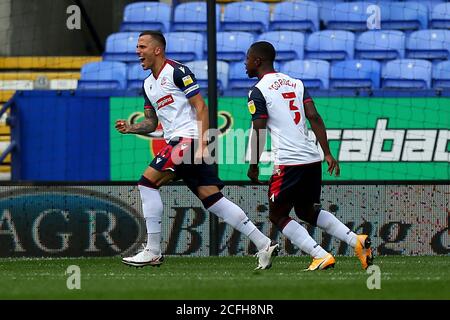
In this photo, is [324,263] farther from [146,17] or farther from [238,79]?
[146,17]

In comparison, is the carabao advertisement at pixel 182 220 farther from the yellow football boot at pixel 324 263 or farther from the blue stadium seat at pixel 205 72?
the yellow football boot at pixel 324 263

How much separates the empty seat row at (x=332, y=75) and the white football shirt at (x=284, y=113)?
5.42 metres

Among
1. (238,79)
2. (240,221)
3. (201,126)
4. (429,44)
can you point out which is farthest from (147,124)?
(429,44)

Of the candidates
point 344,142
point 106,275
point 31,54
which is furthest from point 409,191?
point 31,54

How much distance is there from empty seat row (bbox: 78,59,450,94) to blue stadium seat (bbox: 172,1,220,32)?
4.99ft

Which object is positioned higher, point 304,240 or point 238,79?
point 238,79

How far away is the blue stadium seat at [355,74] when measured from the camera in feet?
48.6

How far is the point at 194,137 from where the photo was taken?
9.67 m

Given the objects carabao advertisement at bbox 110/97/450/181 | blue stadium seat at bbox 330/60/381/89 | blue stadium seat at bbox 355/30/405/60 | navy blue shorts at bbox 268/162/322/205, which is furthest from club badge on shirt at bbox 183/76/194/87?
blue stadium seat at bbox 355/30/405/60

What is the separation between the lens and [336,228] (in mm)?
9258

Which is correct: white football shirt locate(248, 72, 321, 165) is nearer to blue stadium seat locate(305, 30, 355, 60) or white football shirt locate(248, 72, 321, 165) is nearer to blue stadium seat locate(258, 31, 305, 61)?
blue stadium seat locate(258, 31, 305, 61)

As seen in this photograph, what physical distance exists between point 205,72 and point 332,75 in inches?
63.1

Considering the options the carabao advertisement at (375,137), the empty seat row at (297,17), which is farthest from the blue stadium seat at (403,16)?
the carabao advertisement at (375,137)
